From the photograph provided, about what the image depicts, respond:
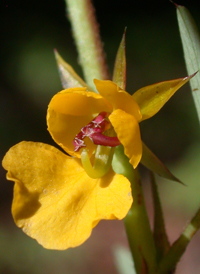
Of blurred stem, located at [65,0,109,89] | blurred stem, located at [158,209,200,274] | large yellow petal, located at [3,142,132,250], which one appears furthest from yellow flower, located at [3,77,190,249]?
blurred stem, located at [158,209,200,274]

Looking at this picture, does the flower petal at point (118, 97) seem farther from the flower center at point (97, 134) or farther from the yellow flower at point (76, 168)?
the flower center at point (97, 134)

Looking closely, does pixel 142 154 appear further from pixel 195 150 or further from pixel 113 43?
pixel 113 43

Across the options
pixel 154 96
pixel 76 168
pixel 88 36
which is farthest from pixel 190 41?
pixel 76 168

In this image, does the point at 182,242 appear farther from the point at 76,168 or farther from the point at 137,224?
the point at 76,168

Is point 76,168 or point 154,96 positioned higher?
point 154,96

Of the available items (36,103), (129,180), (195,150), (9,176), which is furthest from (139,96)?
(36,103)

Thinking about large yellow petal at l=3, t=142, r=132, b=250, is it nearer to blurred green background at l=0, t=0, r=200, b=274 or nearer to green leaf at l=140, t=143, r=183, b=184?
green leaf at l=140, t=143, r=183, b=184
